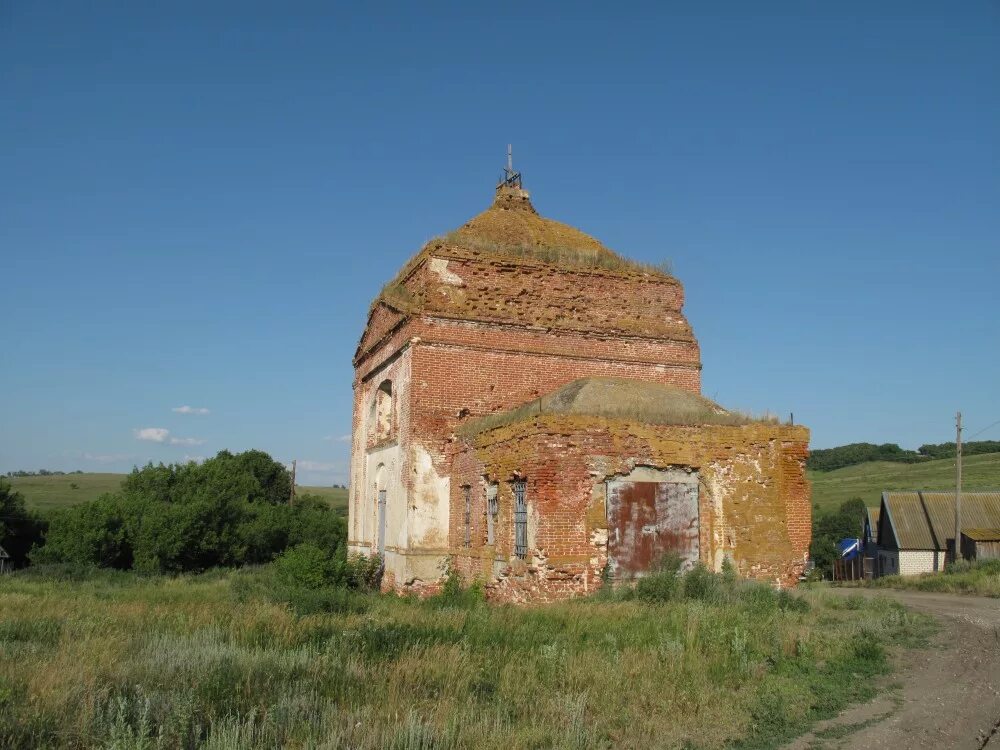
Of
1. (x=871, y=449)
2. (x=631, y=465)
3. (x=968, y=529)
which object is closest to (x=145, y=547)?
(x=631, y=465)

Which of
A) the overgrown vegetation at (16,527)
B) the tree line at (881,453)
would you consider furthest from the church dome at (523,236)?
the tree line at (881,453)

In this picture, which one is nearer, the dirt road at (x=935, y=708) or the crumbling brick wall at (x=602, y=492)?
the dirt road at (x=935, y=708)

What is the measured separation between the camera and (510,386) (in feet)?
63.9

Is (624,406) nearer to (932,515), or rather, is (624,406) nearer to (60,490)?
(932,515)

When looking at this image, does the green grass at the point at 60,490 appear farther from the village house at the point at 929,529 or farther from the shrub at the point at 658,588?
the shrub at the point at 658,588

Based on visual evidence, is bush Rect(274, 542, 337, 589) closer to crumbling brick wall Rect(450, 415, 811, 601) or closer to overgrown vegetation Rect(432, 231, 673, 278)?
crumbling brick wall Rect(450, 415, 811, 601)

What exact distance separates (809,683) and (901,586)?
2119 cm

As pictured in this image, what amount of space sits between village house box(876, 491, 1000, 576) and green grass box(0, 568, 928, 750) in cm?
3336

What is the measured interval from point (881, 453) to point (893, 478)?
24.1m

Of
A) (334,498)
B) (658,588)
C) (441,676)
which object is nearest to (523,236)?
(658,588)

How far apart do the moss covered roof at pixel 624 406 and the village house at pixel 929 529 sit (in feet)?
97.1

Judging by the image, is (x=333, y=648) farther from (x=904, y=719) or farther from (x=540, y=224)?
(x=540, y=224)

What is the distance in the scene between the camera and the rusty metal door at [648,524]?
1467 centimetres

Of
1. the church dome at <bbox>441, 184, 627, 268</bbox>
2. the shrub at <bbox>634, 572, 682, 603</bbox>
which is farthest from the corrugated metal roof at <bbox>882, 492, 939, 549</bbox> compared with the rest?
the shrub at <bbox>634, 572, 682, 603</bbox>
